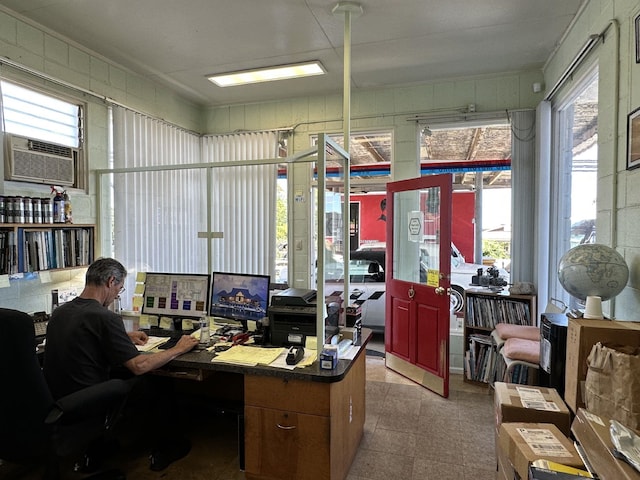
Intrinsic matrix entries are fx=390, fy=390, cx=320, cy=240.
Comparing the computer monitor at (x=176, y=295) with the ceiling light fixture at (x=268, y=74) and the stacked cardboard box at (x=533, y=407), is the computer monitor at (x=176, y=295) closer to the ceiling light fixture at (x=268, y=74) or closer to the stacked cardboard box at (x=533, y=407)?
the stacked cardboard box at (x=533, y=407)

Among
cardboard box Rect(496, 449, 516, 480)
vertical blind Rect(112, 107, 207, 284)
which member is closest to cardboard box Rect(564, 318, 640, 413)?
cardboard box Rect(496, 449, 516, 480)

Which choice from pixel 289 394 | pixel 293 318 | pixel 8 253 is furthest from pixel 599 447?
pixel 8 253

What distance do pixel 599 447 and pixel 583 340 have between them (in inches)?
19.0

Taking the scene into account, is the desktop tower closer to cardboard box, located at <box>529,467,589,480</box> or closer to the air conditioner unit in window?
cardboard box, located at <box>529,467,589,480</box>

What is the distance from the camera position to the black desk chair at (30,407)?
5.50 feet

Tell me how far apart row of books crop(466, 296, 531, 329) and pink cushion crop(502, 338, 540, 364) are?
0.67 meters

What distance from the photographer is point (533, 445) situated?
1.62m

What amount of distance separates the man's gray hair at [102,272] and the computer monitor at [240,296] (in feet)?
2.10

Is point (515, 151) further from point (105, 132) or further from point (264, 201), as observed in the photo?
point (105, 132)

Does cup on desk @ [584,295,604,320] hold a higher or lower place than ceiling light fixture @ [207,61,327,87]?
lower

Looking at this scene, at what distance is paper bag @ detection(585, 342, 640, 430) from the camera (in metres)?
1.45

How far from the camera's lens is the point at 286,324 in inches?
96.3

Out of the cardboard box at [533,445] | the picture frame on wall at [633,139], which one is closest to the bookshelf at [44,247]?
the cardboard box at [533,445]

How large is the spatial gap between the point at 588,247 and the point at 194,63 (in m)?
3.48
